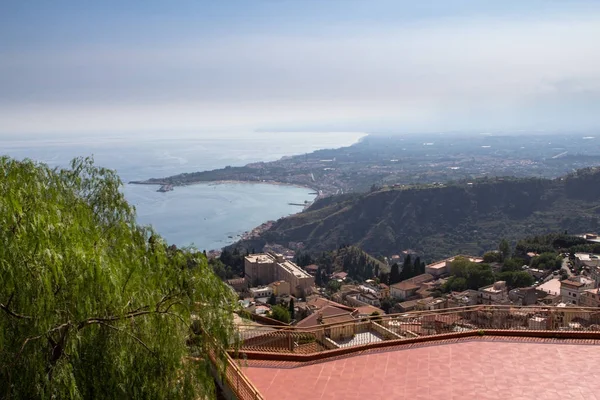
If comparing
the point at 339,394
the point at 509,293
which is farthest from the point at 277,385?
the point at 509,293

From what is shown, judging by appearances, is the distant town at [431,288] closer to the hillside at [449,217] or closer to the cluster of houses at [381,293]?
the cluster of houses at [381,293]

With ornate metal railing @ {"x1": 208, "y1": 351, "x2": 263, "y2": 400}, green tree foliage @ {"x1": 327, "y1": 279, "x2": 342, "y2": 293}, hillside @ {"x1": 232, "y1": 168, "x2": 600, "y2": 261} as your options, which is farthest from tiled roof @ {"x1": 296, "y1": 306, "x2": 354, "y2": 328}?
hillside @ {"x1": 232, "y1": 168, "x2": 600, "y2": 261}

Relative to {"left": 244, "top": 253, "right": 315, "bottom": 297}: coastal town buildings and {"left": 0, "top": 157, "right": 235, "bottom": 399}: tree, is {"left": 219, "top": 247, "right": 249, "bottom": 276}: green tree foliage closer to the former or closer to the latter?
{"left": 244, "top": 253, "right": 315, "bottom": 297}: coastal town buildings

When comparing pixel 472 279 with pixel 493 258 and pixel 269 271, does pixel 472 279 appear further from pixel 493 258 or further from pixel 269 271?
pixel 269 271

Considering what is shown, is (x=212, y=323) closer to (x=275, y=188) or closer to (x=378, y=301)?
(x=378, y=301)

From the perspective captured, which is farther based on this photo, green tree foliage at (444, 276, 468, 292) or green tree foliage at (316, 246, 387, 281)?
green tree foliage at (316, 246, 387, 281)

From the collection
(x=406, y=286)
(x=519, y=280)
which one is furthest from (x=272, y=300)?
(x=519, y=280)
